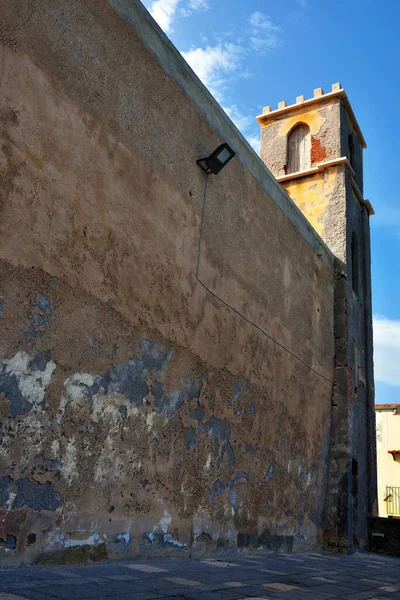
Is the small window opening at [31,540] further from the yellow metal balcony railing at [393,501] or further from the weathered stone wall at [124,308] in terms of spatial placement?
the yellow metal balcony railing at [393,501]

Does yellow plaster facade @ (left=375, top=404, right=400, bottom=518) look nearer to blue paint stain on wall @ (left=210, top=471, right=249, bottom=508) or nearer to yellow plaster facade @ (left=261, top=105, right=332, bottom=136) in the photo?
yellow plaster facade @ (left=261, top=105, right=332, bottom=136)

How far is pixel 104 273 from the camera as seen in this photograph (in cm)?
392

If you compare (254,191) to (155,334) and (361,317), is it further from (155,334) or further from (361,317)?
(361,317)

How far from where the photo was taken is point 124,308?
409cm

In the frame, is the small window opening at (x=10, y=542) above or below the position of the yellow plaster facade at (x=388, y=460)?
below

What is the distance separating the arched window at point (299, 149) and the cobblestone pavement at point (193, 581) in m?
8.38

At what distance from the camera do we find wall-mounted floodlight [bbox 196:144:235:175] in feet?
17.7

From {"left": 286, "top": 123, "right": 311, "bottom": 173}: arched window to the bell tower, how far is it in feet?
0.07

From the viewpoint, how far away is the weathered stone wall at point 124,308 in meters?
3.27

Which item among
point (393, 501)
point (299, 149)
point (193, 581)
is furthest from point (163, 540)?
point (393, 501)

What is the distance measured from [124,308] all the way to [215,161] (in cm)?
211

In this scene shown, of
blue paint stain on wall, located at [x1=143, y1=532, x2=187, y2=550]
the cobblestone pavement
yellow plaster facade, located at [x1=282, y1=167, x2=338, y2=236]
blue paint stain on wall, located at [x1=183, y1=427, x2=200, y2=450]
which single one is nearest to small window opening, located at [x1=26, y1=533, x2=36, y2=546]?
the cobblestone pavement

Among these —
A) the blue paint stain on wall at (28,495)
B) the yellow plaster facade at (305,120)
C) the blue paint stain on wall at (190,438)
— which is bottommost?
the blue paint stain on wall at (28,495)

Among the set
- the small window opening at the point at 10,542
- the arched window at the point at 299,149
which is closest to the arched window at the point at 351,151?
the arched window at the point at 299,149
